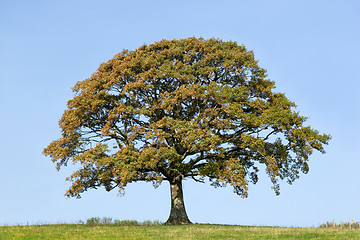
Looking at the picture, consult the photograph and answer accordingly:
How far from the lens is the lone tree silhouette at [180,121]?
3228cm

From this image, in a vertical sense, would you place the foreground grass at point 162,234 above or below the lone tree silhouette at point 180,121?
below

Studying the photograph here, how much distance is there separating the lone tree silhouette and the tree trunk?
8 centimetres

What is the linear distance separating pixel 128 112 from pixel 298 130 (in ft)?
42.8

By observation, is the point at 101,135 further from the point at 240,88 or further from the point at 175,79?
the point at 240,88

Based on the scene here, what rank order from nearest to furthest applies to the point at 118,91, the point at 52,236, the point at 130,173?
the point at 52,236 → the point at 130,173 → the point at 118,91

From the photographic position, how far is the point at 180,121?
32250 mm

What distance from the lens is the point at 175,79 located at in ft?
115

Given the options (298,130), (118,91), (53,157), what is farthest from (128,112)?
(298,130)

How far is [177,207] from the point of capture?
35562 mm

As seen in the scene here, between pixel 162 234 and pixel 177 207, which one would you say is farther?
pixel 177 207

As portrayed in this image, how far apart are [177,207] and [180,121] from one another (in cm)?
778

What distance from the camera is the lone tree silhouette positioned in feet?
106

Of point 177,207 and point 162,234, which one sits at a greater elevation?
point 177,207

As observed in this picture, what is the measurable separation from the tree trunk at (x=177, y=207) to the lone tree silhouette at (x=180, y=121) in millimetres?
81
